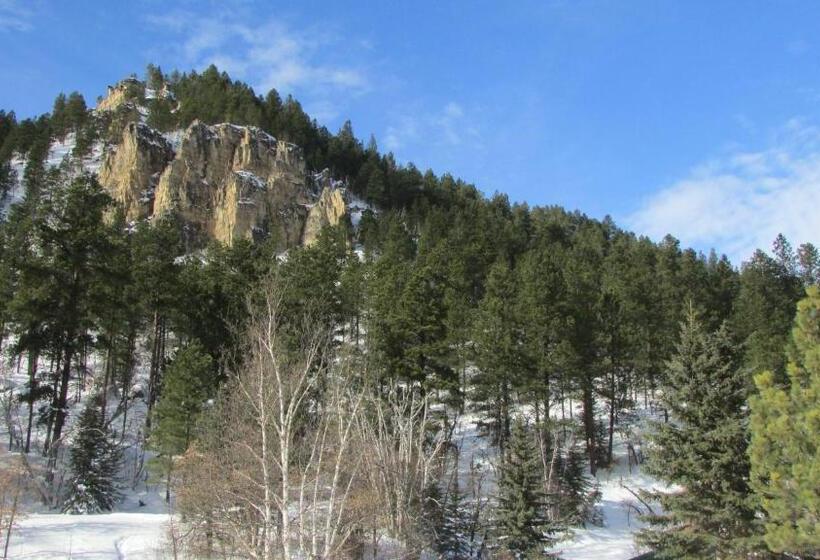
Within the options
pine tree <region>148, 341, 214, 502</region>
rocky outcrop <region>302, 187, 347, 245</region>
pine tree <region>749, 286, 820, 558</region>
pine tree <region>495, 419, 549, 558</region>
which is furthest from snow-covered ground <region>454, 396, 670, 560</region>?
rocky outcrop <region>302, 187, 347, 245</region>

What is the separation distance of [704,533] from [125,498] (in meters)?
23.1

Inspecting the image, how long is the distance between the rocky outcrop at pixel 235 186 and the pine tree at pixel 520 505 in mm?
70974

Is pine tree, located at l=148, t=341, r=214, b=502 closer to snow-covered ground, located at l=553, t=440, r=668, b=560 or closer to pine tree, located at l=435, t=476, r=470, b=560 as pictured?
pine tree, located at l=435, t=476, r=470, b=560

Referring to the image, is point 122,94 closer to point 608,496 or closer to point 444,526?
point 608,496

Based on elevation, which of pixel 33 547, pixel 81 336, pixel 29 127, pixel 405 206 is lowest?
pixel 33 547

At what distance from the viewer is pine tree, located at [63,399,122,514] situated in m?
24.8

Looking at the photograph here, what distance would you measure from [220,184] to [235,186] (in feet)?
11.9

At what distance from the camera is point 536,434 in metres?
30.7

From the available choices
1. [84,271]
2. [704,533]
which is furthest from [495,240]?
[704,533]

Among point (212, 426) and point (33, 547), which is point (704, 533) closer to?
point (212, 426)

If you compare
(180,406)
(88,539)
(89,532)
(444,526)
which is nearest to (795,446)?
(444,526)

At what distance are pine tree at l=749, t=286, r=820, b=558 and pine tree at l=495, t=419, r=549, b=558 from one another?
25.4 ft

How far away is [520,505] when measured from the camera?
21172 mm

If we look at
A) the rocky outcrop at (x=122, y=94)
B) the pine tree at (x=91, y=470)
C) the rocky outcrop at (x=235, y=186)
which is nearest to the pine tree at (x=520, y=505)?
the pine tree at (x=91, y=470)
